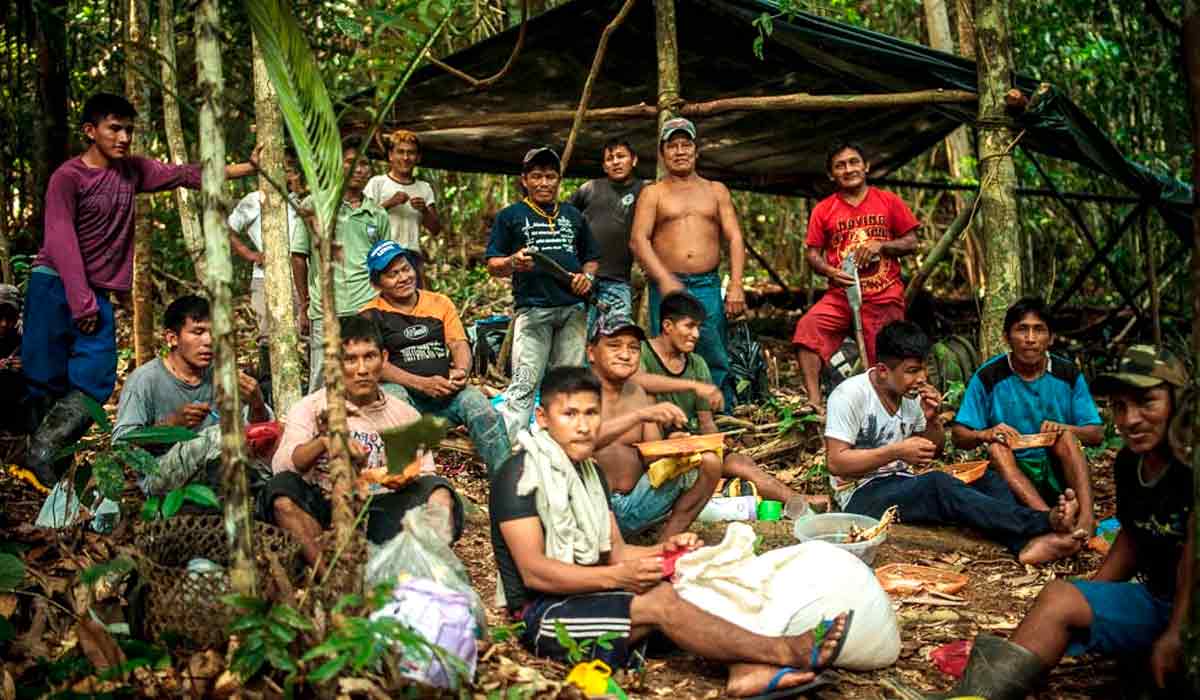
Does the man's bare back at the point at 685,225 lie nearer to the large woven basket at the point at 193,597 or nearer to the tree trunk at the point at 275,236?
the tree trunk at the point at 275,236

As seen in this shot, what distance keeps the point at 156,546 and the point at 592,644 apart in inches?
61.5

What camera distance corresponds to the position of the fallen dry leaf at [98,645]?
338 centimetres

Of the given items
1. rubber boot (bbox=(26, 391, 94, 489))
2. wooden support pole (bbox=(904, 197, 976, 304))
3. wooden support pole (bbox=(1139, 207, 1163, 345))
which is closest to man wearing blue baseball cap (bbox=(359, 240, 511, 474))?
rubber boot (bbox=(26, 391, 94, 489))

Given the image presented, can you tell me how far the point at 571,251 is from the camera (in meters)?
6.79

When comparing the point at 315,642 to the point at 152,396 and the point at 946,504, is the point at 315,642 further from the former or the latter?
the point at 946,504

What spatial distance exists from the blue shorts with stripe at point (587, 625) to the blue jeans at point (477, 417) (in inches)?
76.0

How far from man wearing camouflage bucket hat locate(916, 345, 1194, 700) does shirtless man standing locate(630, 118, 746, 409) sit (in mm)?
3297

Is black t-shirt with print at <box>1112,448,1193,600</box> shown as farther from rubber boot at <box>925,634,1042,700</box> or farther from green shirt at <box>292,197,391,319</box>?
green shirt at <box>292,197,391,319</box>

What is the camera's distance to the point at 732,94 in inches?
326

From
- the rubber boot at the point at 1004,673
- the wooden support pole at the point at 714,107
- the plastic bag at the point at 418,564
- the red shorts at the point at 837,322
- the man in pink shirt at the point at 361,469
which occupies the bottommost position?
the rubber boot at the point at 1004,673

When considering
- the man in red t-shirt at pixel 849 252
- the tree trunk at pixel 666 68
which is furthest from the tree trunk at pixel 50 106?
the man in red t-shirt at pixel 849 252

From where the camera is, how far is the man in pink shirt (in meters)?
4.25

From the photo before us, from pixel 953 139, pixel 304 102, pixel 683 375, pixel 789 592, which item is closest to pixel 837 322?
pixel 683 375

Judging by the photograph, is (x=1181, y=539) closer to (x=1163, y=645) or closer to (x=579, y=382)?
(x=1163, y=645)
